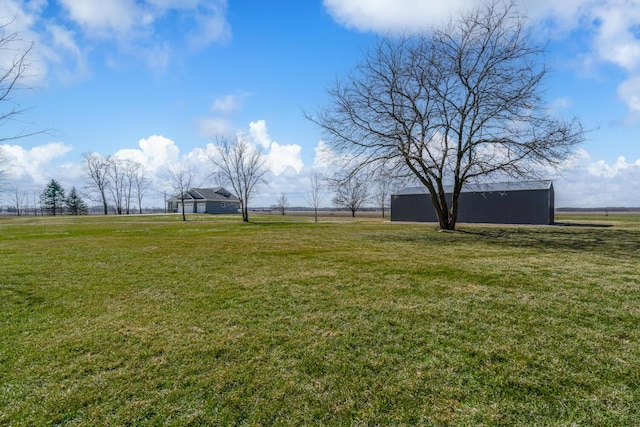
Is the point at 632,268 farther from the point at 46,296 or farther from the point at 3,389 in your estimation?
the point at 46,296

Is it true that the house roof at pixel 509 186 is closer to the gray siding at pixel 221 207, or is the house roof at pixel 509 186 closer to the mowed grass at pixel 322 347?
the mowed grass at pixel 322 347

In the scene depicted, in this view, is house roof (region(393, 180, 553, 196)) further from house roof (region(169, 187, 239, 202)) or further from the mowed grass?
house roof (region(169, 187, 239, 202))

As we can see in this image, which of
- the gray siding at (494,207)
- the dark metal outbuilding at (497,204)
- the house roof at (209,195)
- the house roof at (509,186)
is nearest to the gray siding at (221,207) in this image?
the house roof at (209,195)

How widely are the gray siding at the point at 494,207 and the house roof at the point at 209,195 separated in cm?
4085

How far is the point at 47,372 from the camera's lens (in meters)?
3.21

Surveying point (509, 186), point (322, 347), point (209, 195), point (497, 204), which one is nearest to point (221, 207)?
point (209, 195)

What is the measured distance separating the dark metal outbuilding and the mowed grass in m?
22.0

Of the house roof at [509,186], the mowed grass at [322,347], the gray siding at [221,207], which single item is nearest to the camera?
the mowed grass at [322,347]

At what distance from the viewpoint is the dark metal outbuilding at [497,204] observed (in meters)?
27.3


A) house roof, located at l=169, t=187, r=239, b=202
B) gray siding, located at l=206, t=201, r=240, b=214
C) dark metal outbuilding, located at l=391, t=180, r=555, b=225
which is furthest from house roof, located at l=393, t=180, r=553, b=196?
house roof, located at l=169, t=187, r=239, b=202

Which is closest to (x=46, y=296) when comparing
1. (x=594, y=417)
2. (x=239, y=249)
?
(x=239, y=249)

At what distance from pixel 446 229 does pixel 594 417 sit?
16835mm

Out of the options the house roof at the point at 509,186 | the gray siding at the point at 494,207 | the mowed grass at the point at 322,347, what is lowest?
the mowed grass at the point at 322,347

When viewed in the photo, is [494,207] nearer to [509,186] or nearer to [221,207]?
[509,186]
